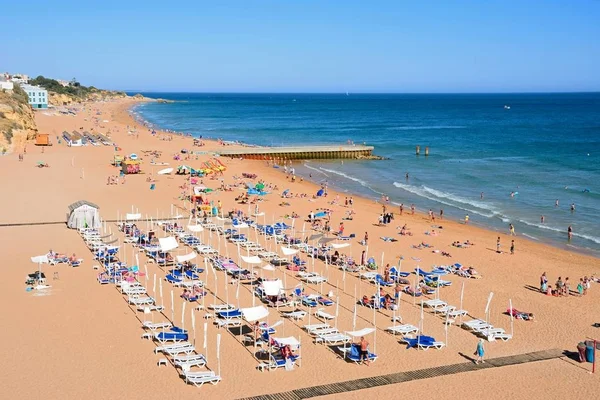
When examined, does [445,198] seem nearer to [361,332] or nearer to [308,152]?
[308,152]

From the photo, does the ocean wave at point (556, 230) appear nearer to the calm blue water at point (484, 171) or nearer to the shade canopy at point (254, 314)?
the calm blue water at point (484, 171)

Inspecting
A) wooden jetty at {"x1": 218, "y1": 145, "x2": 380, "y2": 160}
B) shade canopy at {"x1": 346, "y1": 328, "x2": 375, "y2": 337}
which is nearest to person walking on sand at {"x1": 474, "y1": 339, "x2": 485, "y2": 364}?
Result: shade canopy at {"x1": 346, "y1": 328, "x2": 375, "y2": 337}

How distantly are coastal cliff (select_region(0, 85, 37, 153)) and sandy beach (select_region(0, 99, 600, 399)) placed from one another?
20.9m

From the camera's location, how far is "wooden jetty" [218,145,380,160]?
6594 centimetres

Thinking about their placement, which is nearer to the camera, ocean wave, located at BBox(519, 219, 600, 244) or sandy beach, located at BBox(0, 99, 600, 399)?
sandy beach, located at BBox(0, 99, 600, 399)

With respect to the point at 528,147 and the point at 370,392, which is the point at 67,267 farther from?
the point at 528,147

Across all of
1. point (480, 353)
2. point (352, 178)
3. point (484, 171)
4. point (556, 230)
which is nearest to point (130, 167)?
point (352, 178)

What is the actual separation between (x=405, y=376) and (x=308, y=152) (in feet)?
176

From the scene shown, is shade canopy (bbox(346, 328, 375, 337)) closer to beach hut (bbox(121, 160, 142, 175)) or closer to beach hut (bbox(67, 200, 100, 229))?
beach hut (bbox(67, 200, 100, 229))

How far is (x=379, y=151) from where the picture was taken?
75.9 m

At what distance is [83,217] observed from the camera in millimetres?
30797

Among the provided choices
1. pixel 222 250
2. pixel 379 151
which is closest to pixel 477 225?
pixel 222 250

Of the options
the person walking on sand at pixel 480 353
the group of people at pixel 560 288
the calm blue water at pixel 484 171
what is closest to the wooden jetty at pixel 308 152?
the calm blue water at pixel 484 171

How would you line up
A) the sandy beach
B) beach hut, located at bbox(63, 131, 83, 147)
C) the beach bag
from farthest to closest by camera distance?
beach hut, located at bbox(63, 131, 83, 147) → the beach bag → the sandy beach
